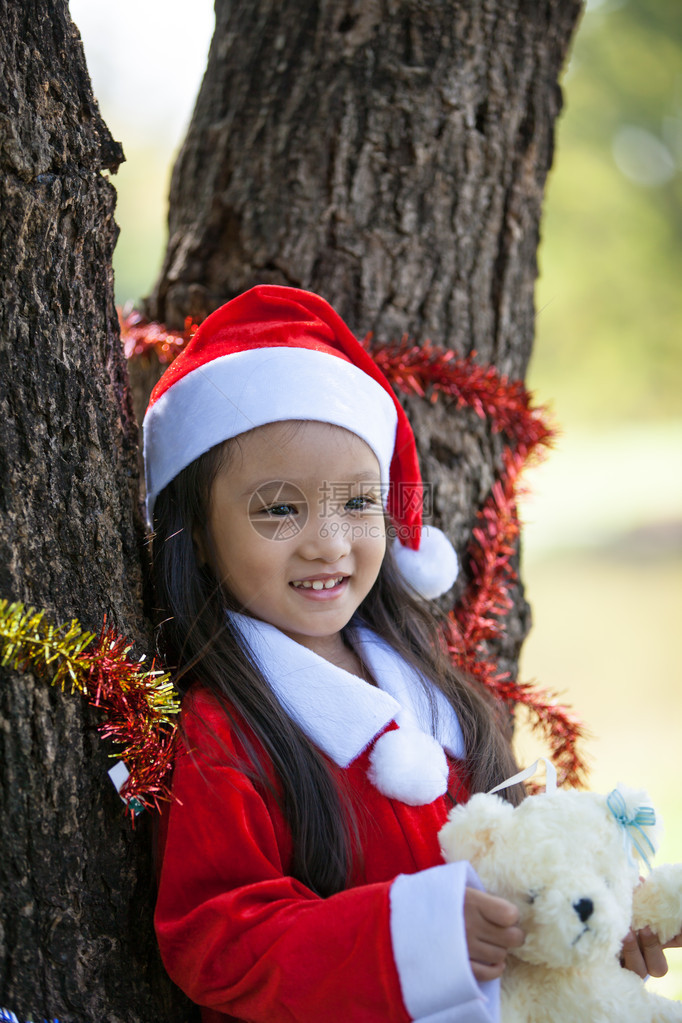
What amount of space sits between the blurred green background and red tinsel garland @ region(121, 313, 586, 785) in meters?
3.83

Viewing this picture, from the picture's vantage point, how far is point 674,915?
102 centimetres

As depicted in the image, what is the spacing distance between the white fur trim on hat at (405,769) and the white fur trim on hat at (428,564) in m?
0.34

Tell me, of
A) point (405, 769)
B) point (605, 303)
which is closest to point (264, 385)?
point (405, 769)

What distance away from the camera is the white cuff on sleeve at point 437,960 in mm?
848

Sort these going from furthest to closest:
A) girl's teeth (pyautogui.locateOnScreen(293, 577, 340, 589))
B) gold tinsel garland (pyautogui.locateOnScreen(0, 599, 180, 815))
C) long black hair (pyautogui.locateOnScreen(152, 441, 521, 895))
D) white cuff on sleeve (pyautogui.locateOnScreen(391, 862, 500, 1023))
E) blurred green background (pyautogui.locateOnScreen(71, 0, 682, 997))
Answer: blurred green background (pyautogui.locateOnScreen(71, 0, 682, 997)) → girl's teeth (pyautogui.locateOnScreen(293, 577, 340, 589)) → long black hair (pyautogui.locateOnScreen(152, 441, 521, 895)) → gold tinsel garland (pyautogui.locateOnScreen(0, 599, 180, 815)) → white cuff on sleeve (pyautogui.locateOnScreen(391, 862, 500, 1023))

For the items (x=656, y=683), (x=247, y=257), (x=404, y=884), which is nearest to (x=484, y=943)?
(x=404, y=884)

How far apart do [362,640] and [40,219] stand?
0.79 metres

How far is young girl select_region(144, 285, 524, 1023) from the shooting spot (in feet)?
2.88

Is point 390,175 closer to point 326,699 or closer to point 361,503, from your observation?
point 361,503

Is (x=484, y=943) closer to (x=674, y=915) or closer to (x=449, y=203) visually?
(x=674, y=915)

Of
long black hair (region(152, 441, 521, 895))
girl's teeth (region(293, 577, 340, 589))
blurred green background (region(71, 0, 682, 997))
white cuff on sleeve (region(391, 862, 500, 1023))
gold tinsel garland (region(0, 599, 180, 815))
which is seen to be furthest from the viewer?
blurred green background (region(71, 0, 682, 997))

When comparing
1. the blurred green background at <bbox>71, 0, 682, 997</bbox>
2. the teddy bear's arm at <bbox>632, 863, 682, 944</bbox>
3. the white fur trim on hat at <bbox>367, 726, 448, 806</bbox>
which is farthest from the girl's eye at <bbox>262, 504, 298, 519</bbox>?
the blurred green background at <bbox>71, 0, 682, 997</bbox>

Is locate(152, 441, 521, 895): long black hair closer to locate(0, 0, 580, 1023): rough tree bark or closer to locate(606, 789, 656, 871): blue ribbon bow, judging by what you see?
locate(0, 0, 580, 1023): rough tree bark

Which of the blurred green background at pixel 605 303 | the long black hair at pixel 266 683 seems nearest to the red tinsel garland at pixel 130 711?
the long black hair at pixel 266 683
